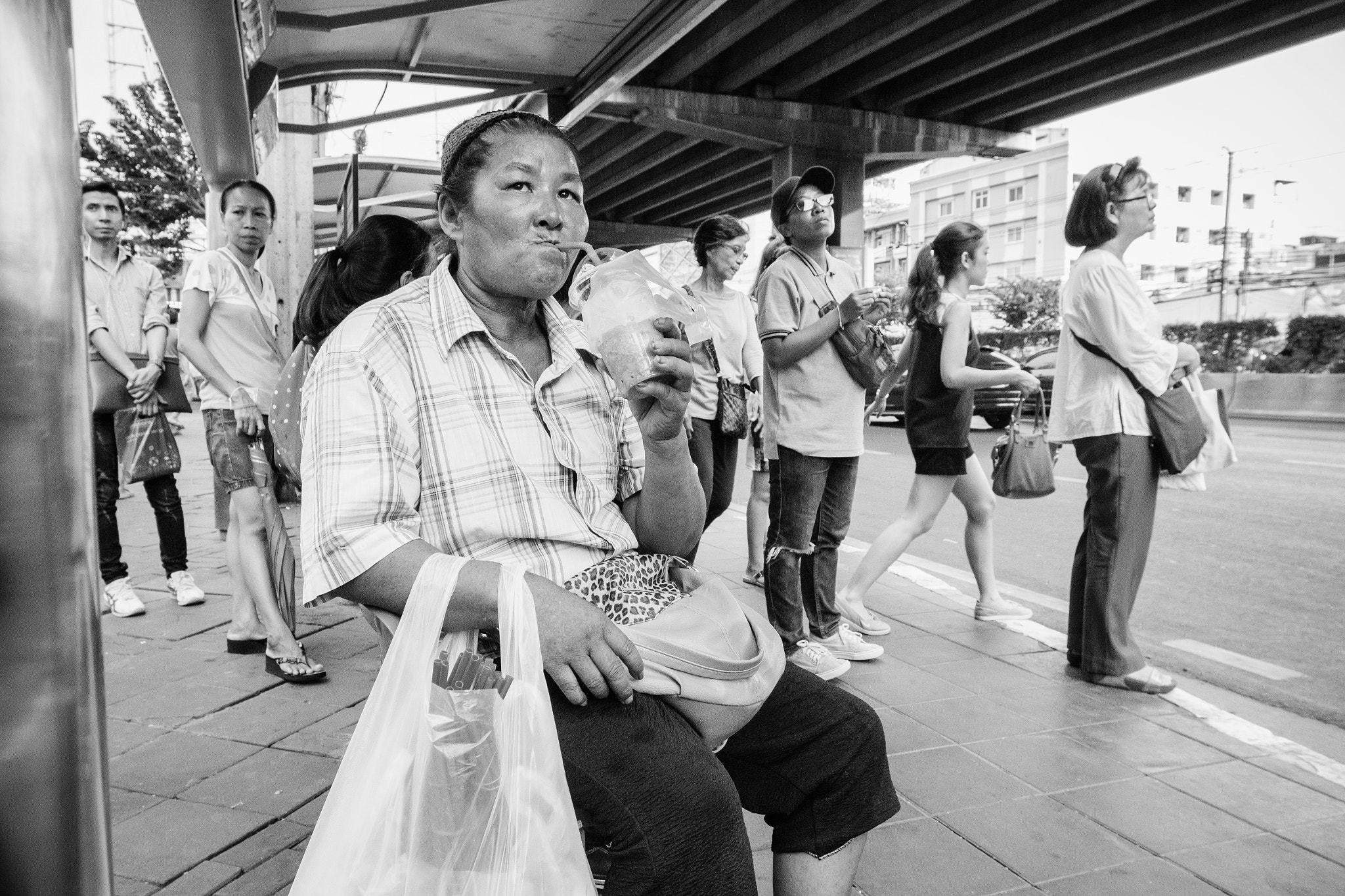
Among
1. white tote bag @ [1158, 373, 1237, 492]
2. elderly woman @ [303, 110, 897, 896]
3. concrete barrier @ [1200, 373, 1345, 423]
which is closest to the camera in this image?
elderly woman @ [303, 110, 897, 896]

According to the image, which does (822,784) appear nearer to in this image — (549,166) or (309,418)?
(309,418)

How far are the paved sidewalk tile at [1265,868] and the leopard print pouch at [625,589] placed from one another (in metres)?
1.67

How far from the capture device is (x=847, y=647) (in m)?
4.04

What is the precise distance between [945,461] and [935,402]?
0.89 ft

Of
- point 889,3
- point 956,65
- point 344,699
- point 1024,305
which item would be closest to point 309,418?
point 344,699

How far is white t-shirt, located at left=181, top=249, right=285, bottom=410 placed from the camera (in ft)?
12.9

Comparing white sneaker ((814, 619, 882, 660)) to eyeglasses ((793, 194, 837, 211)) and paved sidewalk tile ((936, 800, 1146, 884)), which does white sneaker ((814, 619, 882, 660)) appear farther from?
eyeglasses ((793, 194, 837, 211))

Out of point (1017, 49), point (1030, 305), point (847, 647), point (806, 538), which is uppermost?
point (1017, 49)

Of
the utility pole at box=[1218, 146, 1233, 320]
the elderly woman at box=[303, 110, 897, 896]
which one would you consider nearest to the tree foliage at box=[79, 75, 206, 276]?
the elderly woman at box=[303, 110, 897, 896]

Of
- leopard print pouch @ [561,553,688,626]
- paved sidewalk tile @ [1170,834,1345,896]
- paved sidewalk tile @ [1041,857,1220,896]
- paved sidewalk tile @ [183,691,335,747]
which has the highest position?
leopard print pouch @ [561,553,688,626]

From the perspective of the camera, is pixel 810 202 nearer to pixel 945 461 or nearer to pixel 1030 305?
pixel 945 461

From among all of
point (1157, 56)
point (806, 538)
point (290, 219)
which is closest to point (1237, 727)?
point (806, 538)

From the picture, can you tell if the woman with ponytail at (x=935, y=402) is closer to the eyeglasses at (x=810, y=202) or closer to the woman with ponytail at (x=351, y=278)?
the eyeglasses at (x=810, y=202)

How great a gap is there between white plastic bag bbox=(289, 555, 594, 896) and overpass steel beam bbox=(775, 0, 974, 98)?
11031 millimetres
